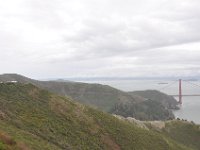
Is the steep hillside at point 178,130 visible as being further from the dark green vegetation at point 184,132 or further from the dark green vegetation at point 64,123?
the dark green vegetation at point 64,123

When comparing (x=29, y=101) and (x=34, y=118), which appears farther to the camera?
(x=29, y=101)

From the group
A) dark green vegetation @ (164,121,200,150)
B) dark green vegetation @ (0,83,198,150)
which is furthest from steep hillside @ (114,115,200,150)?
dark green vegetation @ (0,83,198,150)

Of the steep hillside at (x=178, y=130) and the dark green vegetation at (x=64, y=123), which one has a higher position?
the dark green vegetation at (x=64, y=123)

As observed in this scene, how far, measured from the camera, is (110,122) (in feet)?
188

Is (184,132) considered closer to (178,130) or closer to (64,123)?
(178,130)

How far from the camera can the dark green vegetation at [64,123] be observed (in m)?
42.8

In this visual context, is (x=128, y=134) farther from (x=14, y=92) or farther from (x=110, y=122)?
(x=14, y=92)

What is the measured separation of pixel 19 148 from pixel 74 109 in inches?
1143

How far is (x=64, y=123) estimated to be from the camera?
49.2 metres

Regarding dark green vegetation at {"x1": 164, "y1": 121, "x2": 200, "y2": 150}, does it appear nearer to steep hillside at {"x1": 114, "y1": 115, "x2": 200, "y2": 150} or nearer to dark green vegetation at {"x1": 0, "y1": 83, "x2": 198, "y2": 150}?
steep hillside at {"x1": 114, "y1": 115, "x2": 200, "y2": 150}

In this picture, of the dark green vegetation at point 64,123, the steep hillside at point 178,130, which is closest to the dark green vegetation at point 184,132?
the steep hillside at point 178,130

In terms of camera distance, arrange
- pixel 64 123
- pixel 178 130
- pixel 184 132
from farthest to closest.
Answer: pixel 178 130 → pixel 184 132 → pixel 64 123

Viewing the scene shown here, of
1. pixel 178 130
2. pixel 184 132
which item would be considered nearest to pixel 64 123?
pixel 178 130

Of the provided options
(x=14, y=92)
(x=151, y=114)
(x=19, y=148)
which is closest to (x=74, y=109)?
(x=14, y=92)
